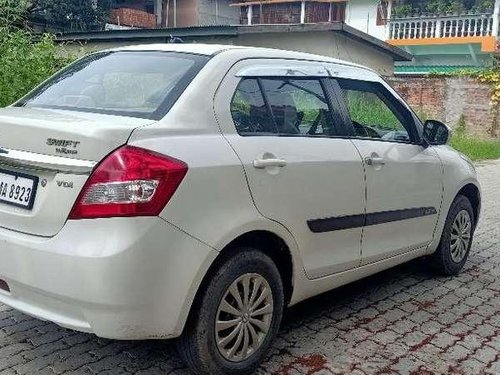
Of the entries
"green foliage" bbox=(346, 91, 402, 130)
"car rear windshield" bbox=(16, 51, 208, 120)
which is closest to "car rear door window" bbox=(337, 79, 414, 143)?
"green foliage" bbox=(346, 91, 402, 130)

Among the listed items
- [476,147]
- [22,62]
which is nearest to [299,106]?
[22,62]

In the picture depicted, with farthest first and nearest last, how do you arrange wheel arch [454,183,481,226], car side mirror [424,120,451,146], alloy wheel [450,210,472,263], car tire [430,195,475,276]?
wheel arch [454,183,481,226] < alloy wheel [450,210,472,263] < car tire [430,195,475,276] < car side mirror [424,120,451,146]

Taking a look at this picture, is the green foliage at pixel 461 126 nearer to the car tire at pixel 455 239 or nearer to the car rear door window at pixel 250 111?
the car tire at pixel 455 239

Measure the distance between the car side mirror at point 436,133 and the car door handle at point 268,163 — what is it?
176 centimetres

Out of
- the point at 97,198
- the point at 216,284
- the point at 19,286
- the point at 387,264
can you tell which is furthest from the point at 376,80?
the point at 19,286

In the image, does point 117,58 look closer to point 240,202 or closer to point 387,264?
point 240,202

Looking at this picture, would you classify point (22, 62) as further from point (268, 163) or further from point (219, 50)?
point (268, 163)

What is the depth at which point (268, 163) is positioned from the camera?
2.98 m

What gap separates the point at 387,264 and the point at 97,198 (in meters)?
2.28

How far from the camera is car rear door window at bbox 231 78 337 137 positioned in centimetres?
306

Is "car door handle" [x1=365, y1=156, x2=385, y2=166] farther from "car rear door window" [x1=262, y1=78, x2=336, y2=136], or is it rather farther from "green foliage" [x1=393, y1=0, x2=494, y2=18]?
"green foliage" [x1=393, y1=0, x2=494, y2=18]

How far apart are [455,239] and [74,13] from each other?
25275 millimetres

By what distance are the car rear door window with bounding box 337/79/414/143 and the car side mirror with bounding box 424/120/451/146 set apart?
0.19m

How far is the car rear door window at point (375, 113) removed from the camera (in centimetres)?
383
